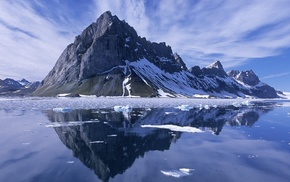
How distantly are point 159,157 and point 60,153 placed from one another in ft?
28.3

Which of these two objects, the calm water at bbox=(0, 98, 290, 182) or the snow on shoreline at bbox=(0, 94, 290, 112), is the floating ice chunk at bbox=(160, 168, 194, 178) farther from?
the snow on shoreline at bbox=(0, 94, 290, 112)

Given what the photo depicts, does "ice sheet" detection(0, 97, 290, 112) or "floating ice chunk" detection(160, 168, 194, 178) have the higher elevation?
"ice sheet" detection(0, 97, 290, 112)

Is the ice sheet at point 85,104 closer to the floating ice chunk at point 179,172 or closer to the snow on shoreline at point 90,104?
the snow on shoreline at point 90,104

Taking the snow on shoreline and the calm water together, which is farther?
the snow on shoreline

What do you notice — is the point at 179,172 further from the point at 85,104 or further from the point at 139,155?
the point at 85,104

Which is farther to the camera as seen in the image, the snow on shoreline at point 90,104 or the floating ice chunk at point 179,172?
the snow on shoreline at point 90,104

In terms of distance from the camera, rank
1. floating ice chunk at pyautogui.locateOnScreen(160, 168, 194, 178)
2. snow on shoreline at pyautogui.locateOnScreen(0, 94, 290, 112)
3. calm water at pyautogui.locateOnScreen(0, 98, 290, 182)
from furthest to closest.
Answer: snow on shoreline at pyautogui.locateOnScreen(0, 94, 290, 112) → calm water at pyautogui.locateOnScreen(0, 98, 290, 182) → floating ice chunk at pyautogui.locateOnScreen(160, 168, 194, 178)

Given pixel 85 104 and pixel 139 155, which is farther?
pixel 85 104

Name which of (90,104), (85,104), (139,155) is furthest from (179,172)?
(85,104)

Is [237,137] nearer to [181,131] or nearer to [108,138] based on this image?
[181,131]

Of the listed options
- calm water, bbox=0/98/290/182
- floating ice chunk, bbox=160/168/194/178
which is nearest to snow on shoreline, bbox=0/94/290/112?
calm water, bbox=0/98/290/182

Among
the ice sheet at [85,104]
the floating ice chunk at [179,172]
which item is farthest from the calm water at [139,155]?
the ice sheet at [85,104]

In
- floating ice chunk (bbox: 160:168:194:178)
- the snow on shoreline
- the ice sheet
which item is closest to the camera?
floating ice chunk (bbox: 160:168:194:178)

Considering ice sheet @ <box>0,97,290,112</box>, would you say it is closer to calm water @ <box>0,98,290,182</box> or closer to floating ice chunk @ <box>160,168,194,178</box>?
calm water @ <box>0,98,290,182</box>
